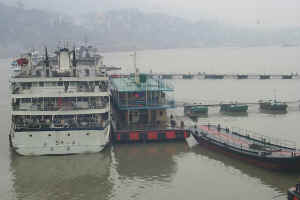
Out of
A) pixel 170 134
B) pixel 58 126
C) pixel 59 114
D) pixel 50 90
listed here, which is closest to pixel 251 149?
pixel 170 134

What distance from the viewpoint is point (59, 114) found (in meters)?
33.9

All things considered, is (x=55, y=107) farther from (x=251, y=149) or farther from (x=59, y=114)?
(x=251, y=149)

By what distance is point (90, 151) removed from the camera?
112 ft

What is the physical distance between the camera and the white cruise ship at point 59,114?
3331 cm

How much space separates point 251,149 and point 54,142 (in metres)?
16.5

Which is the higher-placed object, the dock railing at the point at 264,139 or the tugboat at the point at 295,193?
the dock railing at the point at 264,139

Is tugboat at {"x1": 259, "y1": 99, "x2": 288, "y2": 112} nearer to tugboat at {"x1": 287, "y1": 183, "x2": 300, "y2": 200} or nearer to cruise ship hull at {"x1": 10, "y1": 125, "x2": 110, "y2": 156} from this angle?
cruise ship hull at {"x1": 10, "y1": 125, "x2": 110, "y2": 156}

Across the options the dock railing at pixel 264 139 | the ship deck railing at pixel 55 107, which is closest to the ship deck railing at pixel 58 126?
the ship deck railing at pixel 55 107

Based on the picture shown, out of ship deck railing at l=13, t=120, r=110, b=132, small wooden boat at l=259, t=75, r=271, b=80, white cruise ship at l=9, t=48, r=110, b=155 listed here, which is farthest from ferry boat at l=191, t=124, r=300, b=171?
small wooden boat at l=259, t=75, r=271, b=80

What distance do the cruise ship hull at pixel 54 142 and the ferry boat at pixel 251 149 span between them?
33.0ft

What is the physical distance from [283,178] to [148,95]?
16.5 metres

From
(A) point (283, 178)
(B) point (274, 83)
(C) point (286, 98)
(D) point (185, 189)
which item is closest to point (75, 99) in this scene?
(D) point (185, 189)

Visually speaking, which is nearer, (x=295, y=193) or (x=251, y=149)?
(x=295, y=193)

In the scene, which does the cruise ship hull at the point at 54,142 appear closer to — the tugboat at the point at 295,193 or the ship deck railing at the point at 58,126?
the ship deck railing at the point at 58,126
